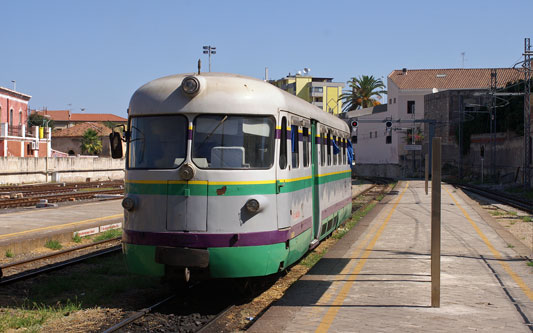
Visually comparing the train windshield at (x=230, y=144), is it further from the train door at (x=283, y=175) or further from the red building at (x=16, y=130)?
the red building at (x=16, y=130)

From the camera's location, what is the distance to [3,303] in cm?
899

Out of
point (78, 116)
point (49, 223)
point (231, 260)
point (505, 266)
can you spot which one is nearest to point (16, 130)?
point (49, 223)

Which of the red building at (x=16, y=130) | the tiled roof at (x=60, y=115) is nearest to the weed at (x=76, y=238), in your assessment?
the red building at (x=16, y=130)

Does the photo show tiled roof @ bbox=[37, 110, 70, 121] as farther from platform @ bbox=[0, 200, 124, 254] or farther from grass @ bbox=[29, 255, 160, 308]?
grass @ bbox=[29, 255, 160, 308]

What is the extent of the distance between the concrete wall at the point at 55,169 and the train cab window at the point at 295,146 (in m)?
37.1

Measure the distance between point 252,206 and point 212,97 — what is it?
1558 millimetres

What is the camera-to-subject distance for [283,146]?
353 inches

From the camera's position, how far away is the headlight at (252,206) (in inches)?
328

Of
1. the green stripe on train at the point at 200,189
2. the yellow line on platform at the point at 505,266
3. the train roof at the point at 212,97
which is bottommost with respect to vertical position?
the yellow line on platform at the point at 505,266

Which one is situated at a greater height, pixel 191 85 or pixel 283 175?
pixel 191 85

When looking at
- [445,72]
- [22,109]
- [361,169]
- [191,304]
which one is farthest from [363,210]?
[361,169]

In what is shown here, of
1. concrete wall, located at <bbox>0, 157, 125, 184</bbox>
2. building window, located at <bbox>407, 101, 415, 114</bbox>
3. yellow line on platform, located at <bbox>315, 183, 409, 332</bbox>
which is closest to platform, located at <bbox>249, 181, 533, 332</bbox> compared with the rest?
yellow line on platform, located at <bbox>315, 183, 409, 332</bbox>

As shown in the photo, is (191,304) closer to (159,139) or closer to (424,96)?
(159,139)

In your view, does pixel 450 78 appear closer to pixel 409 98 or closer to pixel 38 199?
pixel 409 98
